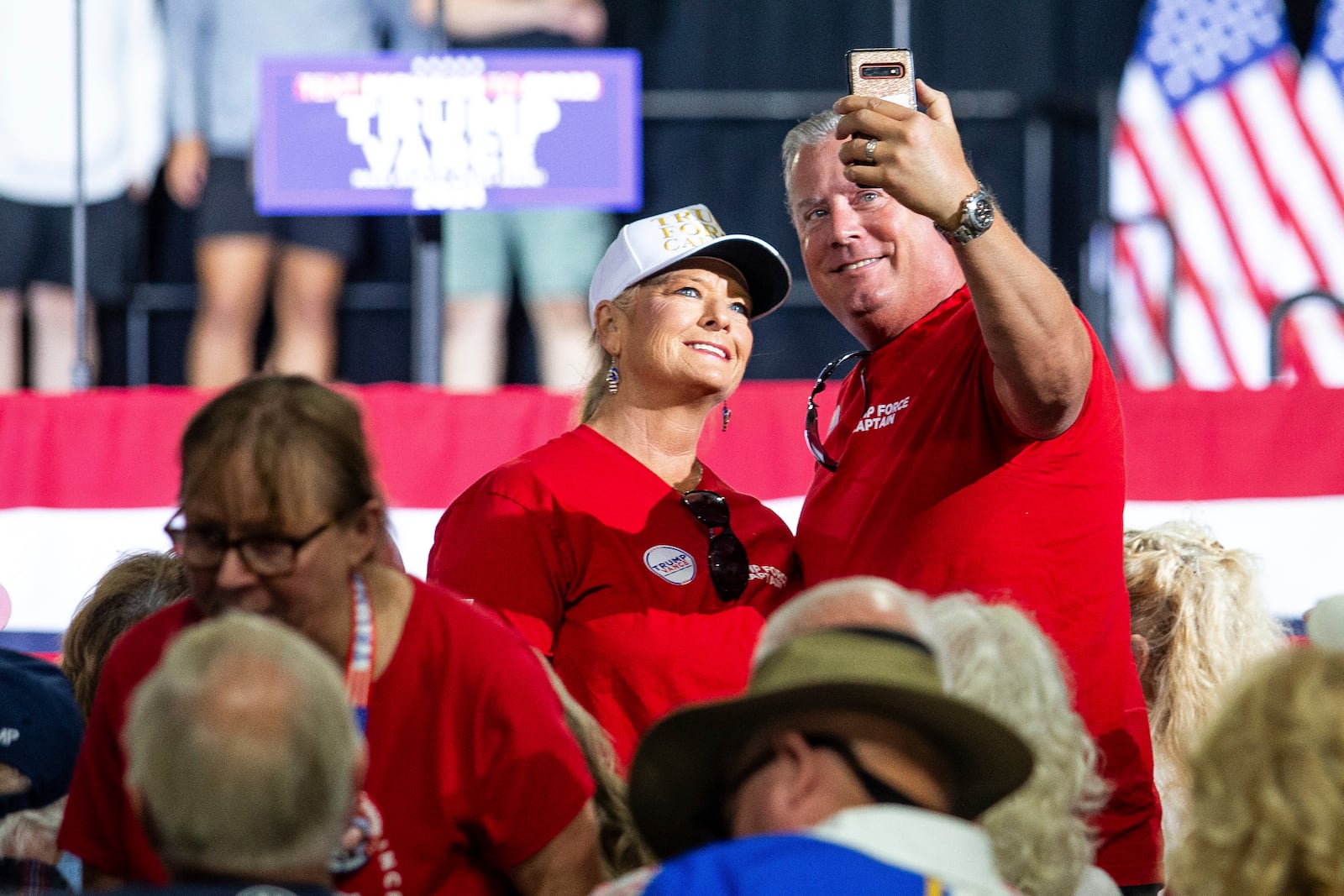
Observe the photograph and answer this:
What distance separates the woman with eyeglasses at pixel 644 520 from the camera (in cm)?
230

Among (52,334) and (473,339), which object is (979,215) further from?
(52,334)

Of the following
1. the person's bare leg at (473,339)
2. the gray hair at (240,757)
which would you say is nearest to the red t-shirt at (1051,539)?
the gray hair at (240,757)

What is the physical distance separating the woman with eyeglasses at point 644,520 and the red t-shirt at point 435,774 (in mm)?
626

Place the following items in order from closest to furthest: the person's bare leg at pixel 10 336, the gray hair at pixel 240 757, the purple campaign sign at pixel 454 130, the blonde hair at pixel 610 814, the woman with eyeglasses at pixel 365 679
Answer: the gray hair at pixel 240 757
the woman with eyeglasses at pixel 365 679
the blonde hair at pixel 610 814
the purple campaign sign at pixel 454 130
the person's bare leg at pixel 10 336

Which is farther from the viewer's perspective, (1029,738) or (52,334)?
(52,334)

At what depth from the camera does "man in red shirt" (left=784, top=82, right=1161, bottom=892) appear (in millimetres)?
2004

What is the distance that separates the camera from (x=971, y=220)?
198 centimetres

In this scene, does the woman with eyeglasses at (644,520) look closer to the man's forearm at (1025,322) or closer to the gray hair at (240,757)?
the man's forearm at (1025,322)

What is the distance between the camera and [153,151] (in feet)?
23.1

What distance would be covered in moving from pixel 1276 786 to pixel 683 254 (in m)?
1.57

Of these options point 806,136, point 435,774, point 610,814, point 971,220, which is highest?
point 806,136

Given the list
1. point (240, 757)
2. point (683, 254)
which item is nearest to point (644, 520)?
point (683, 254)

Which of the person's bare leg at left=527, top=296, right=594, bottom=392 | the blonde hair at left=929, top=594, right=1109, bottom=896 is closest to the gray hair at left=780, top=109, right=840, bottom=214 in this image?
the blonde hair at left=929, top=594, right=1109, bottom=896

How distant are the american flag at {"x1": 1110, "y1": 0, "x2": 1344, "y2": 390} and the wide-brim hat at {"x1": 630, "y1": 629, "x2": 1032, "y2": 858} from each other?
19.4 ft
